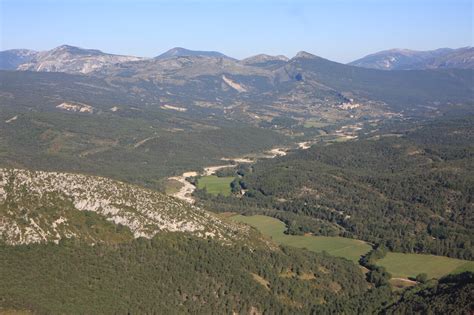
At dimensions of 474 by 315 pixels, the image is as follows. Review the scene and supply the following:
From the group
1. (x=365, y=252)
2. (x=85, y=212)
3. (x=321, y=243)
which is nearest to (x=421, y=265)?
(x=365, y=252)

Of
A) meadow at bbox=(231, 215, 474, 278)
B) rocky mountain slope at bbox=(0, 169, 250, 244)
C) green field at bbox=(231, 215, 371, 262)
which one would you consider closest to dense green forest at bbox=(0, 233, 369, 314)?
rocky mountain slope at bbox=(0, 169, 250, 244)

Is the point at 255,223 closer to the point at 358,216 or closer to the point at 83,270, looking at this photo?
the point at 358,216

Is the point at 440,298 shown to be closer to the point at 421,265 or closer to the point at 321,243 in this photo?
the point at 421,265

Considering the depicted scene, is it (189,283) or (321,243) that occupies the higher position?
(189,283)

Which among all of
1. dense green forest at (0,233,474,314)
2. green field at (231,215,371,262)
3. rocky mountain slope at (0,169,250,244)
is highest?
rocky mountain slope at (0,169,250,244)

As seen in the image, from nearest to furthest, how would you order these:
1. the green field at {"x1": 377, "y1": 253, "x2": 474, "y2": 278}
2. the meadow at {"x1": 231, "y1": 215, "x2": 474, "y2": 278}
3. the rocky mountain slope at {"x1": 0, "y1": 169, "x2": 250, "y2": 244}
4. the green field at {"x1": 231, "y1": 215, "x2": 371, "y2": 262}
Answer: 1. the rocky mountain slope at {"x1": 0, "y1": 169, "x2": 250, "y2": 244}
2. the green field at {"x1": 377, "y1": 253, "x2": 474, "y2": 278}
3. the meadow at {"x1": 231, "y1": 215, "x2": 474, "y2": 278}
4. the green field at {"x1": 231, "y1": 215, "x2": 371, "y2": 262}

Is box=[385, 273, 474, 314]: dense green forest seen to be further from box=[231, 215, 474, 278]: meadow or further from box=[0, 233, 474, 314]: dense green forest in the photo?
box=[231, 215, 474, 278]: meadow
